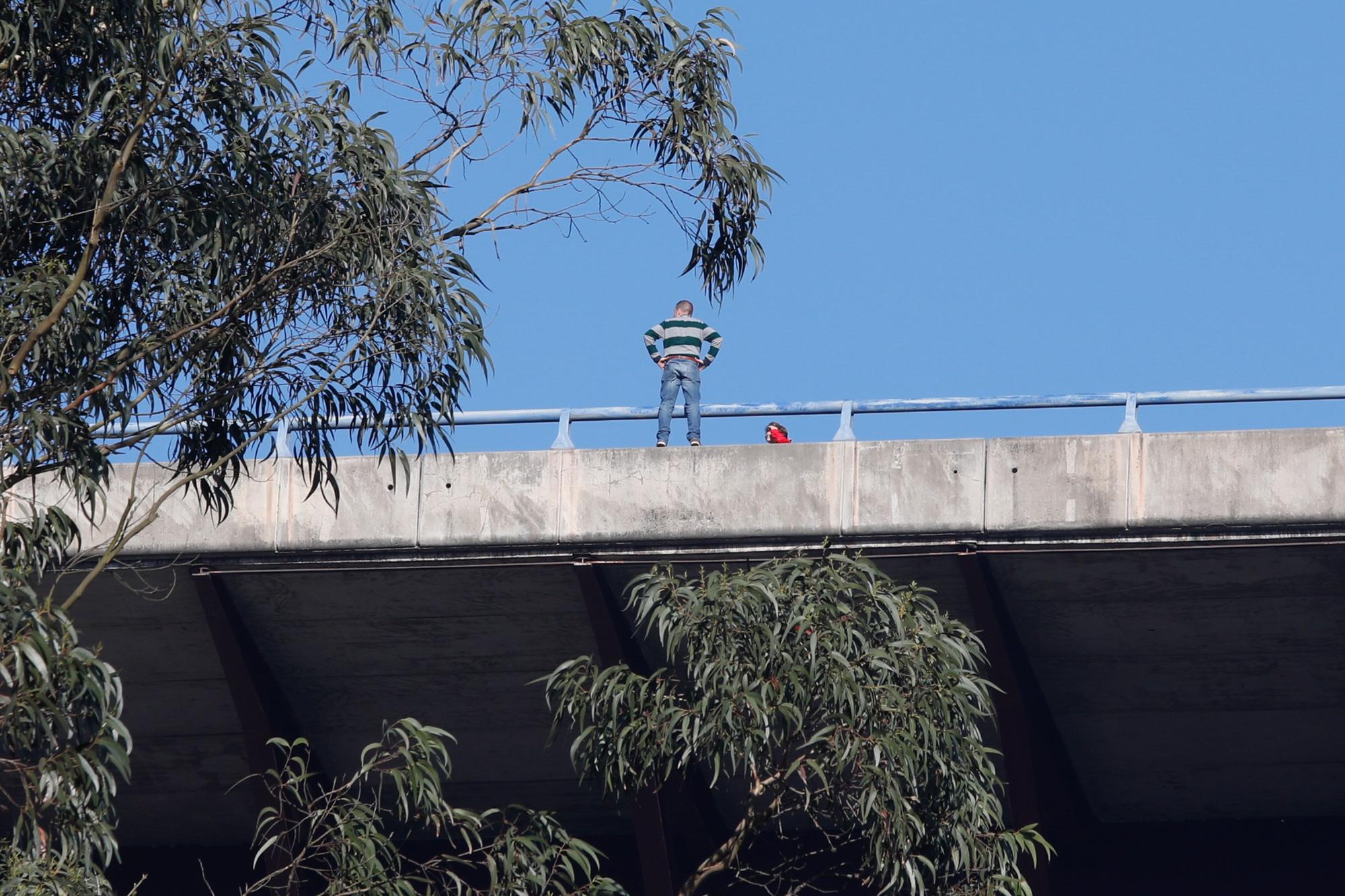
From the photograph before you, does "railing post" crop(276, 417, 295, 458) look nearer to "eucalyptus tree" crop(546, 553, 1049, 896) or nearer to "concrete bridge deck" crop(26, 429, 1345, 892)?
"concrete bridge deck" crop(26, 429, 1345, 892)

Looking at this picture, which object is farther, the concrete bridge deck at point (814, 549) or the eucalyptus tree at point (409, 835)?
the concrete bridge deck at point (814, 549)

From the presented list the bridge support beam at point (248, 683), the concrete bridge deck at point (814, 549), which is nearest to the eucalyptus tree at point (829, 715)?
the concrete bridge deck at point (814, 549)

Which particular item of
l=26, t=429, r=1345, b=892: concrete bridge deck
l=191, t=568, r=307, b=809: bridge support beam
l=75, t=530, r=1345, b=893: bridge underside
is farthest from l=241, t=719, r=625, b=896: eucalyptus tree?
l=191, t=568, r=307, b=809: bridge support beam

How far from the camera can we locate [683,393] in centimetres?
1709

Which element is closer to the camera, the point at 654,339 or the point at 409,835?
the point at 409,835

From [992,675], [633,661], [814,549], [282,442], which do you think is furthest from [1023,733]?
[282,442]

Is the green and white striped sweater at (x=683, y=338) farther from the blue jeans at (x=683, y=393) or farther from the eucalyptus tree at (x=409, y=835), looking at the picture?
the eucalyptus tree at (x=409, y=835)

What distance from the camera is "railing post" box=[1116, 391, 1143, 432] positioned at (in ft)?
52.3

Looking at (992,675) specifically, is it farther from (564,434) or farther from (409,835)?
(409,835)

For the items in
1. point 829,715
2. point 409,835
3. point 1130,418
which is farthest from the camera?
point 1130,418

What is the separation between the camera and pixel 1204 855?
19922 millimetres

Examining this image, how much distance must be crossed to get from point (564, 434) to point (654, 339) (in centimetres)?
116

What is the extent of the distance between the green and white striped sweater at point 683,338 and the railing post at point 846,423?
1352mm

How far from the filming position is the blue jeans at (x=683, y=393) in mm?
16906
